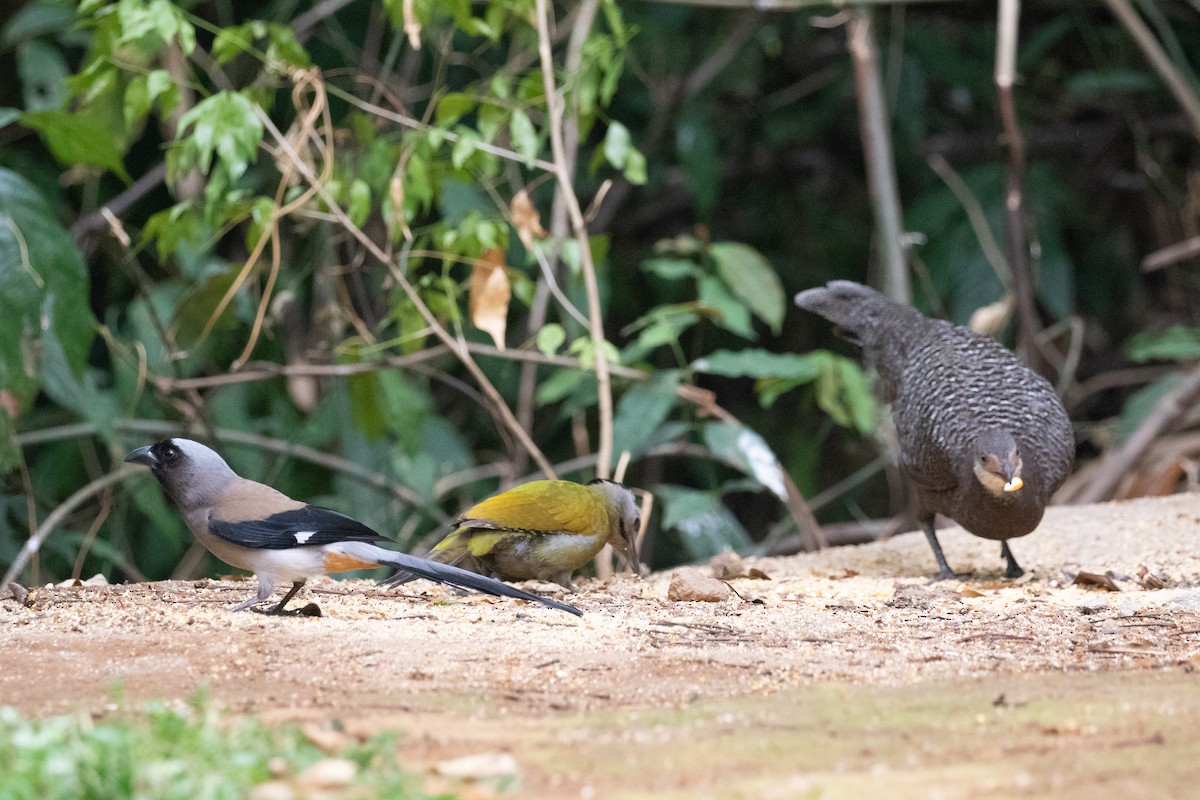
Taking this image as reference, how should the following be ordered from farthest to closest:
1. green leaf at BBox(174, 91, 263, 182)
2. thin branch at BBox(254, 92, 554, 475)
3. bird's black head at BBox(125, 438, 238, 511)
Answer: thin branch at BBox(254, 92, 554, 475)
green leaf at BBox(174, 91, 263, 182)
bird's black head at BBox(125, 438, 238, 511)

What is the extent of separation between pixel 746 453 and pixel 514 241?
1.95 metres

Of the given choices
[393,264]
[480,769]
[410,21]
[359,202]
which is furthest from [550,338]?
[480,769]

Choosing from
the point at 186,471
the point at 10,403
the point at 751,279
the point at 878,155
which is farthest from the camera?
the point at 878,155

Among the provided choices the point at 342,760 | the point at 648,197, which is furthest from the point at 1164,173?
the point at 342,760

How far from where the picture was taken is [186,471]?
142 inches

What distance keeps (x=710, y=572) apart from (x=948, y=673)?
1.76 metres

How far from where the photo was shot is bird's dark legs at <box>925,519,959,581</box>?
14.9 ft

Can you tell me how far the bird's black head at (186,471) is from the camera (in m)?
3.59

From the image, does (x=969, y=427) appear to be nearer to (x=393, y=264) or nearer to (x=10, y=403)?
(x=393, y=264)

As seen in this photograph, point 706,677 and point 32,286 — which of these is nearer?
point 706,677

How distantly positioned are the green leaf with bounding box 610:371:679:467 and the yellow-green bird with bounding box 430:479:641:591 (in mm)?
1200

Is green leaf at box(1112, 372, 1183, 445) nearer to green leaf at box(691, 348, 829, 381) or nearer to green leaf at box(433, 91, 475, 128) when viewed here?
green leaf at box(691, 348, 829, 381)

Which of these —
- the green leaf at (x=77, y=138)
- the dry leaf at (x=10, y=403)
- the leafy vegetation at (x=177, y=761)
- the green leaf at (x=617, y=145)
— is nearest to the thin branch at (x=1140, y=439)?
the green leaf at (x=617, y=145)

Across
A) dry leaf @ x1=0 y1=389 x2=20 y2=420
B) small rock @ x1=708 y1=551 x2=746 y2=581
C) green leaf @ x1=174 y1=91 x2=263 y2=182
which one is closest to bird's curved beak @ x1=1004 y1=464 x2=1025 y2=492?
small rock @ x1=708 y1=551 x2=746 y2=581
